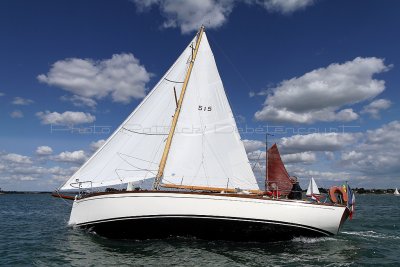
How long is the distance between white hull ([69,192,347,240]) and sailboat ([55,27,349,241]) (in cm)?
4

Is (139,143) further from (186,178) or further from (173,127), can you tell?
(186,178)

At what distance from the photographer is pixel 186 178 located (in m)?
19.5

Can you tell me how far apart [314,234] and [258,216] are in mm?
3094

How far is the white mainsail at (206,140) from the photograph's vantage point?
1966cm

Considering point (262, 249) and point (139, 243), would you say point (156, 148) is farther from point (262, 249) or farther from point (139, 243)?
point (262, 249)

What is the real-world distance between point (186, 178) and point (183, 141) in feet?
6.60

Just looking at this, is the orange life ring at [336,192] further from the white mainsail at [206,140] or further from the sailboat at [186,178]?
the white mainsail at [206,140]

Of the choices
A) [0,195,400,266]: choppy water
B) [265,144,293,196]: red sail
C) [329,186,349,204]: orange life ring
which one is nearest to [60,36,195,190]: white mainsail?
[0,195,400,266]: choppy water

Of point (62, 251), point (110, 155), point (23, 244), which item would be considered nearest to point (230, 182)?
point (110, 155)

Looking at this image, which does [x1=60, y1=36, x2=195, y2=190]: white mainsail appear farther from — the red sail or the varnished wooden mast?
the red sail

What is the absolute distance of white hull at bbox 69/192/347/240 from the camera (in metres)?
16.3

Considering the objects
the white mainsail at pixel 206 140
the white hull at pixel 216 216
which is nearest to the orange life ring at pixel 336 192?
the white hull at pixel 216 216

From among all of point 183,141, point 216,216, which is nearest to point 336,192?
point 216,216

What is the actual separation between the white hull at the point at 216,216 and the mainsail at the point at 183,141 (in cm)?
267
